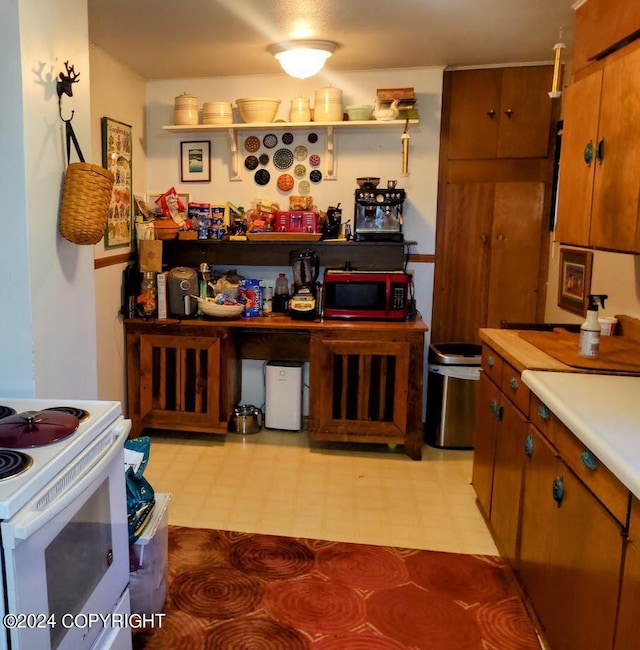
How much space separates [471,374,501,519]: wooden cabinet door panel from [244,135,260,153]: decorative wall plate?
7.06ft

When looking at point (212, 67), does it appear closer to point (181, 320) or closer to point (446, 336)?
point (181, 320)

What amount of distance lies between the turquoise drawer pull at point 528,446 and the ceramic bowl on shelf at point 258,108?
252 centimetres

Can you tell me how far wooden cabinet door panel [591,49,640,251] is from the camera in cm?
183

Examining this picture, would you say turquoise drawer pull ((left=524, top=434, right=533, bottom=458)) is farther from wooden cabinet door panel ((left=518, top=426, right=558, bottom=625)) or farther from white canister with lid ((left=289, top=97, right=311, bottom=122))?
white canister with lid ((left=289, top=97, right=311, bottom=122))

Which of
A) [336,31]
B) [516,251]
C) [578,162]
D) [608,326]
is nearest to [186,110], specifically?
[336,31]

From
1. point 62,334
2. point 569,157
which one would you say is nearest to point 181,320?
point 62,334

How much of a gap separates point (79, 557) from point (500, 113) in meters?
3.32

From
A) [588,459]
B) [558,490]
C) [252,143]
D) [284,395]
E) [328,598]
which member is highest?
[252,143]

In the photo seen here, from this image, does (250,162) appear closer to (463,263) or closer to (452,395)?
(463,263)

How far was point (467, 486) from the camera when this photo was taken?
3043 millimetres

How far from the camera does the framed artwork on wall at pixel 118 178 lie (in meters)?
3.26

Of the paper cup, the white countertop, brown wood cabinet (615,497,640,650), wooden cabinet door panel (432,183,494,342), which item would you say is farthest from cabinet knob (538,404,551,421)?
wooden cabinet door panel (432,183,494,342)

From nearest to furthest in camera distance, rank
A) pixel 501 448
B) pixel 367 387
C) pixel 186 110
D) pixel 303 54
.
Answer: pixel 501 448 < pixel 303 54 < pixel 367 387 < pixel 186 110

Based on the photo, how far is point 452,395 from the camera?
3.45 metres
